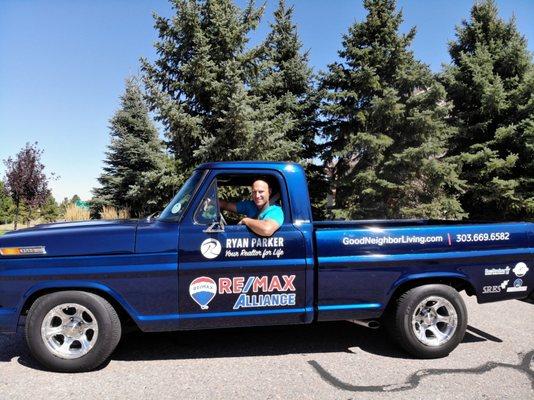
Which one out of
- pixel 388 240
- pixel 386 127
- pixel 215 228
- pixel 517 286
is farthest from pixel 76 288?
pixel 386 127

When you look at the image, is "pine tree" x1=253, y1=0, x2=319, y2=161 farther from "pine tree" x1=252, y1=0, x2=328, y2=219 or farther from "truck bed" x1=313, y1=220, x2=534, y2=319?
"truck bed" x1=313, y1=220, x2=534, y2=319

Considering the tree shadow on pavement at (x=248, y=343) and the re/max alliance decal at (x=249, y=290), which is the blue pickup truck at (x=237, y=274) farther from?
the tree shadow on pavement at (x=248, y=343)

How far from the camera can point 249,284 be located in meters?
4.05

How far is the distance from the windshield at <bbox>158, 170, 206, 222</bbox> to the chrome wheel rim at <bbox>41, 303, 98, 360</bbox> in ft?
3.78

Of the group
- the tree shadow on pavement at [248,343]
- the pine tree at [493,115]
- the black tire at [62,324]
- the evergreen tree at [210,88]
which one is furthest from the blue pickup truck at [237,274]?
the pine tree at [493,115]

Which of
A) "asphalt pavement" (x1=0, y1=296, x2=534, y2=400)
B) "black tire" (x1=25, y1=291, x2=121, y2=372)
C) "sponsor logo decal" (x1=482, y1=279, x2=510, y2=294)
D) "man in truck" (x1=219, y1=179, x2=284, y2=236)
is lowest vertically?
"asphalt pavement" (x1=0, y1=296, x2=534, y2=400)

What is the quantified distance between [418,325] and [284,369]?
1.50 m

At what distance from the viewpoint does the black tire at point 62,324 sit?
3832 mm

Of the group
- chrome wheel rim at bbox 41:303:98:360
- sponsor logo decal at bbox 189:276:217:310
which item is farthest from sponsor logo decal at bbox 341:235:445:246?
chrome wheel rim at bbox 41:303:98:360

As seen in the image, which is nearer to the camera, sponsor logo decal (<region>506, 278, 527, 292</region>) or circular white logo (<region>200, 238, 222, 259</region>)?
circular white logo (<region>200, 238, 222, 259</region>)

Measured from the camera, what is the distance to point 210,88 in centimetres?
1311

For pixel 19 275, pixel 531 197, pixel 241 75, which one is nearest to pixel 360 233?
pixel 19 275

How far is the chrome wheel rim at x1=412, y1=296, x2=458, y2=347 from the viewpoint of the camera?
14.4 ft

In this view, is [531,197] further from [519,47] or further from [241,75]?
[241,75]
